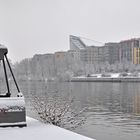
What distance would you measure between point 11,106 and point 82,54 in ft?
564

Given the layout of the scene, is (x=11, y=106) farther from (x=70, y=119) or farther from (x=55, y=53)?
(x=55, y=53)

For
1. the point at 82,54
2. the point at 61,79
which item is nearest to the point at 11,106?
the point at 61,79

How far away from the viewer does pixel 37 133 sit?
10.8 meters

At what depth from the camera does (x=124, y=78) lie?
121 metres

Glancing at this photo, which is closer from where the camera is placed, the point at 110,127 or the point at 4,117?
the point at 4,117

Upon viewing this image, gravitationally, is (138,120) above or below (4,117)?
below

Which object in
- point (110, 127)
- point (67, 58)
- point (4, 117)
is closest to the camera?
point (4, 117)

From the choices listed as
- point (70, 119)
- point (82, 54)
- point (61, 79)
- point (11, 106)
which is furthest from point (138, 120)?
point (82, 54)

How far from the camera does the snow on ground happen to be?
32.9 feet

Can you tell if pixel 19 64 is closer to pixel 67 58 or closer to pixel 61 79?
pixel 67 58

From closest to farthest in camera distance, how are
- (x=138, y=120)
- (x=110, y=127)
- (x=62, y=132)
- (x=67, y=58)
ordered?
(x=62, y=132) → (x=110, y=127) → (x=138, y=120) → (x=67, y=58)

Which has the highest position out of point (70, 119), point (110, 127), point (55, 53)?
point (55, 53)

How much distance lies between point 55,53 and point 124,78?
7094 centimetres

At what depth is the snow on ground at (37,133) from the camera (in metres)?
10.0
